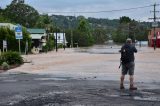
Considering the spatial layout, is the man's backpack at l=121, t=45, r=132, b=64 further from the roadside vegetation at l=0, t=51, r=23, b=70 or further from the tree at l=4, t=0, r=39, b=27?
the tree at l=4, t=0, r=39, b=27

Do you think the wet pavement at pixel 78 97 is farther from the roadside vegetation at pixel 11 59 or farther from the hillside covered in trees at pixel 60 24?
the hillside covered in trees at pixel 60 24

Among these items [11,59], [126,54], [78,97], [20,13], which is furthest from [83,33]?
[78,97]

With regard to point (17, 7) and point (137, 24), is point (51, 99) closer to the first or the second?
point (17, 7)

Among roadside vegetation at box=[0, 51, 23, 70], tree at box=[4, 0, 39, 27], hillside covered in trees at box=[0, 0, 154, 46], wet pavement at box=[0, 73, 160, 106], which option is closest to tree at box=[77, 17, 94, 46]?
hillside covered in trees at box=[0, 0, 154, 46]

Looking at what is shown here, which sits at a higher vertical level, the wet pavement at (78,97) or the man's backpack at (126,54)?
the man's backpack at (126,54)

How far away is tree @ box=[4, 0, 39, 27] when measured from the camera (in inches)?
5778

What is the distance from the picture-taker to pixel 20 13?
14750 centimetres

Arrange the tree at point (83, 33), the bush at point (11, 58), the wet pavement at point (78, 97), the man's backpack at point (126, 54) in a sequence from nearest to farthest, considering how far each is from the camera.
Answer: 1. the wet pavement at point (78, 97)
2. the man's backpack at point (126, 54)
3. the bush at point (11, 58)
4. the tree at point (83, 33)

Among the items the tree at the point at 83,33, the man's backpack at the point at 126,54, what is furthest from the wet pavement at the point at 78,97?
the tree at the point at 83,33

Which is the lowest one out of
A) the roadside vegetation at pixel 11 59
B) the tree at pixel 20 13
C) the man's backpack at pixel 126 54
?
the roadside vegetation at pixel 11 59

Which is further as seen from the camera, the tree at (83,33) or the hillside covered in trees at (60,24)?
the tree at (83,33)

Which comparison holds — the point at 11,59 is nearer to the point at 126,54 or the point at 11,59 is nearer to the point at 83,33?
the point at 126,54

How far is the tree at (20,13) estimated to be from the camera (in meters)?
147

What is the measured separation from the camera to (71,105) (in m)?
12.4
